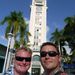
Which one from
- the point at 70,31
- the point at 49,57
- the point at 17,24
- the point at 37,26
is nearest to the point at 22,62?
the point at 49,57

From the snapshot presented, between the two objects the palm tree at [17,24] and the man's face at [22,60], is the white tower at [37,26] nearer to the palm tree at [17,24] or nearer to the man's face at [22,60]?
the palm tree at [17,24]

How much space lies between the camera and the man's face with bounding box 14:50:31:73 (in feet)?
10.4

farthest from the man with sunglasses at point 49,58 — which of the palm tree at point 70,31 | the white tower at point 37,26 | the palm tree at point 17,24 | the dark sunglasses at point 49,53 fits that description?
the white tower at point 37,26

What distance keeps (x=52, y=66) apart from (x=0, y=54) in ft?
157

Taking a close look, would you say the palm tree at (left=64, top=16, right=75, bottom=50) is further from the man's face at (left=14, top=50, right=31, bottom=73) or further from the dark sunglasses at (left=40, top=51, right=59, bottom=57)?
the dark sunglasses at (left=40, top=51, right=59, bottom=57)

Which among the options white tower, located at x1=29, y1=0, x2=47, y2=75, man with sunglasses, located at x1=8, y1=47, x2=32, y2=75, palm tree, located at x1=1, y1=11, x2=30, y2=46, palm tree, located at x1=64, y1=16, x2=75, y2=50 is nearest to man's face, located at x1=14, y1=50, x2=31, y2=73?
man with sunglasses, located at x1=8, y1=47, x2=32, y2=75

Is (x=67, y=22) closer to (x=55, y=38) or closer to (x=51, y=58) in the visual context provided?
(x=55, y=38)

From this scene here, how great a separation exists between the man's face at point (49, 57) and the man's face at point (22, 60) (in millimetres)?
262

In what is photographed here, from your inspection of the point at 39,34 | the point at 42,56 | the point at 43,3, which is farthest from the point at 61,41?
the point at 42,56

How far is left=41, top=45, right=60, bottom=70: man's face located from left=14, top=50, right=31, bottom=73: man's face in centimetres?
26

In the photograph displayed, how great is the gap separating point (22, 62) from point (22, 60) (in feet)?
0.11

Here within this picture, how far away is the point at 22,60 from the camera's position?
3.26 m

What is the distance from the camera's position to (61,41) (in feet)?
202

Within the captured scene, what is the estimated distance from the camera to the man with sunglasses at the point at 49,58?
2846 millimetres
